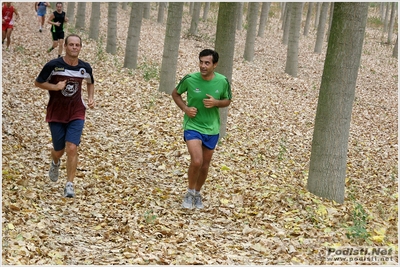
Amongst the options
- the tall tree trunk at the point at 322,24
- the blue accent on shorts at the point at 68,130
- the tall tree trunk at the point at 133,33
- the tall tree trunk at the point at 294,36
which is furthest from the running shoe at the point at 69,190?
the tall tree trunk at the point at 322,24

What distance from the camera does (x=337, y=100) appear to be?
251 inches

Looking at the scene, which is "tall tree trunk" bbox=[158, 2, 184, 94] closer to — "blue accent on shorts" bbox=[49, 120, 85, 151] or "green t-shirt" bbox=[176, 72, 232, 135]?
"green t-shirt" bbox=[176, 72, 232, 135]

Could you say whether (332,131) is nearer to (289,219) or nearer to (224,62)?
(289,219)

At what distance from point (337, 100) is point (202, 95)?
5.91 feet

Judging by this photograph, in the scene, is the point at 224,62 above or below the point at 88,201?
above

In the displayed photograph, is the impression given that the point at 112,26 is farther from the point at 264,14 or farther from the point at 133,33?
the point at 264,14

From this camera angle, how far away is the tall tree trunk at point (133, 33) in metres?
15.2

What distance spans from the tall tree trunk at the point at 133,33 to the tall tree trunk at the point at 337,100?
975cm

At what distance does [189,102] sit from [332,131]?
1.97 metres

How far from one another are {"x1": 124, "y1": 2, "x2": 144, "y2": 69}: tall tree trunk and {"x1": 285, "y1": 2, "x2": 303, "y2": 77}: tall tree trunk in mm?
6035

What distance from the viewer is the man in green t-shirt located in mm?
6164

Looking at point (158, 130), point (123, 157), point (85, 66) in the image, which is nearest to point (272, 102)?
point (158, 130)

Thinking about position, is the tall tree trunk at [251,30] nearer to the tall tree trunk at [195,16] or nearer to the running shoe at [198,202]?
the tall tree trunk at [195,16]

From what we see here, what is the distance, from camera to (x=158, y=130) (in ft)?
33.0
